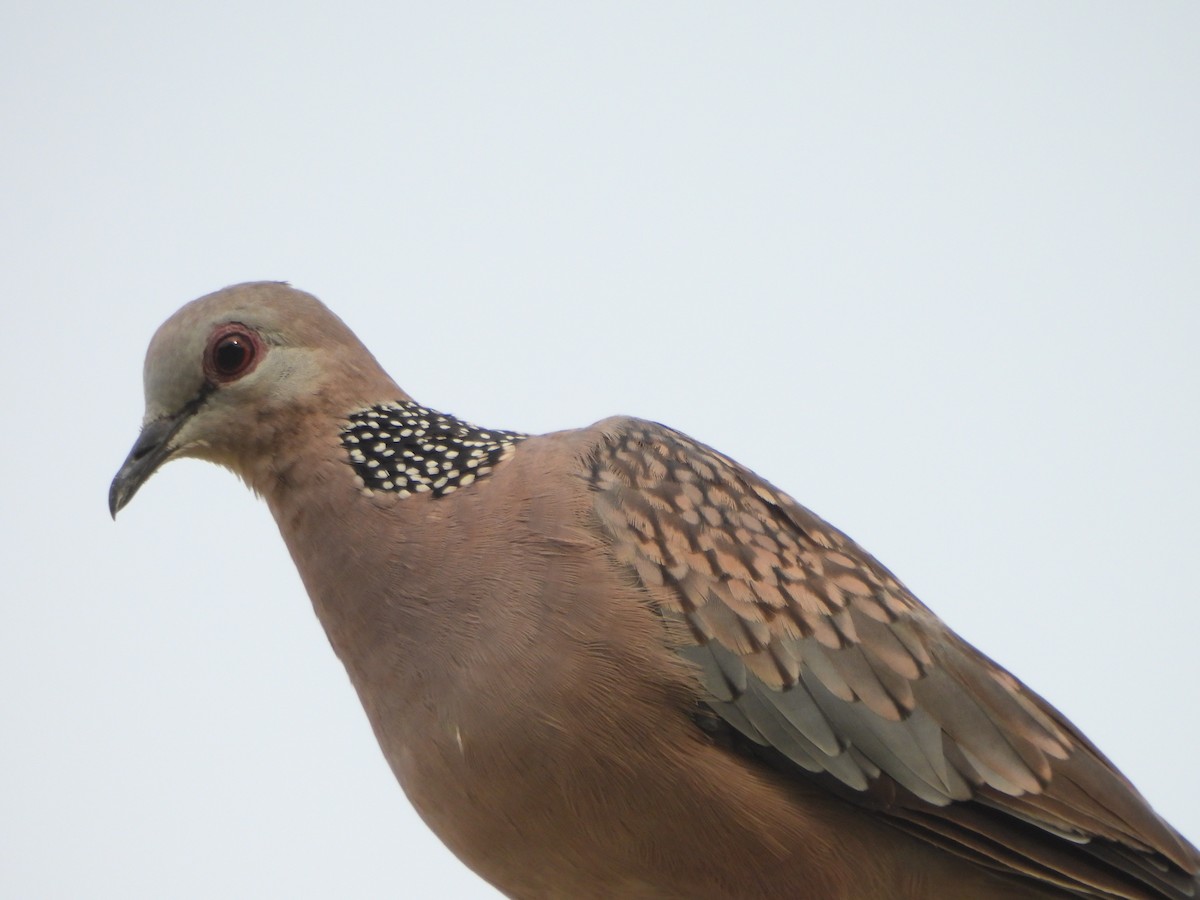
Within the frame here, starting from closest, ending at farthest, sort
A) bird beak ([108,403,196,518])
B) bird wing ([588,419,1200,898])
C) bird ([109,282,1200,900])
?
bird ([109,282,1200,900]) → bird wing ([588,419,1200,898]) → bird beak ([108,403,196,518])

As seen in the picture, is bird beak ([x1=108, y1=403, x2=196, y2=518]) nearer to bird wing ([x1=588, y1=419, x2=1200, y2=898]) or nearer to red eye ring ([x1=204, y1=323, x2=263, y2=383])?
red eye ring ([x1=204, y1=323, x2=263, y2=383])

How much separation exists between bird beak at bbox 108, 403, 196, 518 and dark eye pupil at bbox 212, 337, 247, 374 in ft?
0.45

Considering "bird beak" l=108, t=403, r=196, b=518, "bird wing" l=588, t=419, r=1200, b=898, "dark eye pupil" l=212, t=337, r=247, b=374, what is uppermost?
"dark eye pupil" l=212, t=337, r=247, b=374

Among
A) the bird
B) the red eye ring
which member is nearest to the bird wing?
the bird

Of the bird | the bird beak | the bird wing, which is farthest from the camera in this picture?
the bird beak

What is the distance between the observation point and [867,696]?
10.8ft

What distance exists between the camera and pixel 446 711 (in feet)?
10.0

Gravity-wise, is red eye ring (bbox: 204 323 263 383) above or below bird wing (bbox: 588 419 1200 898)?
above

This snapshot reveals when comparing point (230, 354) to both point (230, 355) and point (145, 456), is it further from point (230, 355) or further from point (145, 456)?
point (145, 456)

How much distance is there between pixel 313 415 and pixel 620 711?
4.09ft

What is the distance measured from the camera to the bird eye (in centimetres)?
350

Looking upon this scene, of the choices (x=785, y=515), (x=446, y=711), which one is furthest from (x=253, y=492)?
(x=785, y=515)

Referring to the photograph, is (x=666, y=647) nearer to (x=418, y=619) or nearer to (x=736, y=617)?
(x=736, y=617)

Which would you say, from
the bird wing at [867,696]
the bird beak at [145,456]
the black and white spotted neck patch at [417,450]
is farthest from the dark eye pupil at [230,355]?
the bird wing at [867,696]
